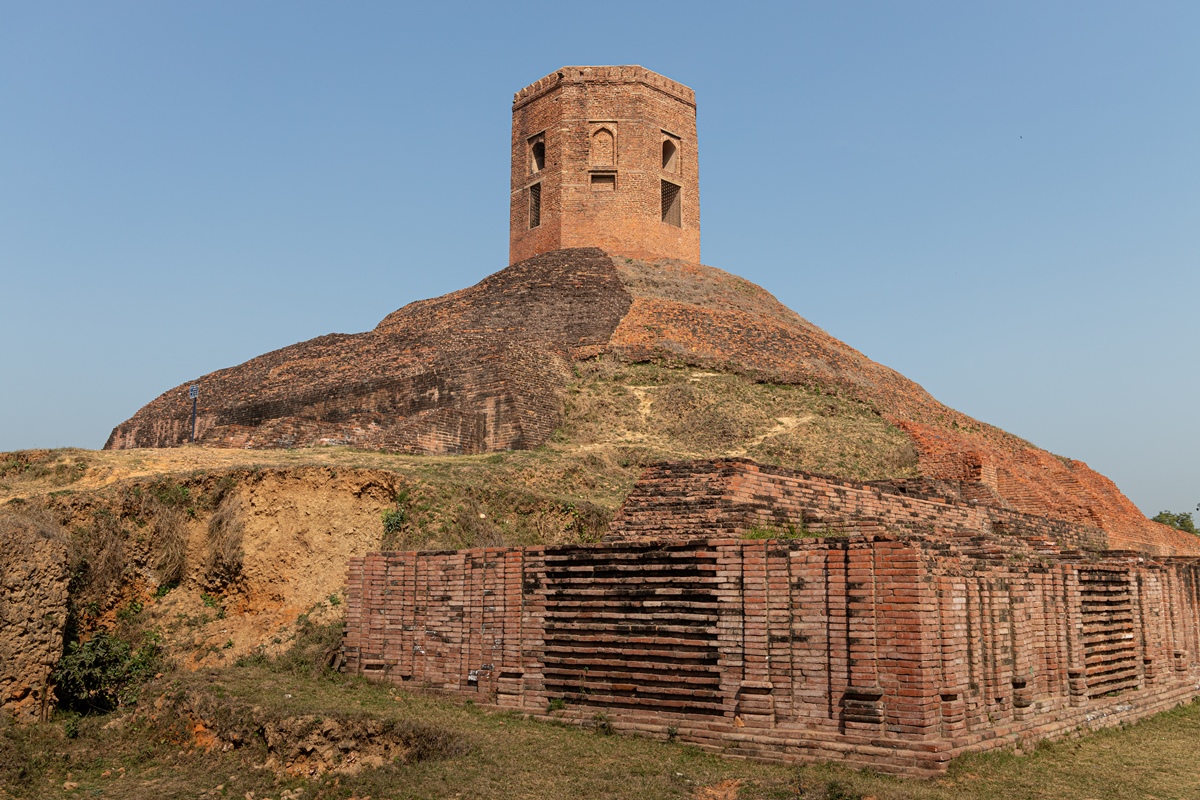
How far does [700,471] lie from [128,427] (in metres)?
25.0

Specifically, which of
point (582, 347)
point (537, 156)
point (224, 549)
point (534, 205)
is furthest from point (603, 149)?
point (224, 549)

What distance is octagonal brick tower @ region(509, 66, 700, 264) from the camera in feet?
102

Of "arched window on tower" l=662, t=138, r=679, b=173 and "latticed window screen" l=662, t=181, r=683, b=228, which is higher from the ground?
"arched window on tower" l=662, t=138, r=679, b=173

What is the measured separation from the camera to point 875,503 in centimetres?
1063

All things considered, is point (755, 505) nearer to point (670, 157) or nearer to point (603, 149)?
point (603, 149)

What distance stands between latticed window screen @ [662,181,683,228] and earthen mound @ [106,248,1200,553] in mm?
2441

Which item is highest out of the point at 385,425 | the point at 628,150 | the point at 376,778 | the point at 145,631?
the point at 628,150

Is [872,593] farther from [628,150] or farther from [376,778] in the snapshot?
[628,150]

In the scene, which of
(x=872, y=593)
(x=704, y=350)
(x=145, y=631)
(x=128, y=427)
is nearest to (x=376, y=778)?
(x=872, y=593)

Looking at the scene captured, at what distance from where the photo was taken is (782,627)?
310 inches

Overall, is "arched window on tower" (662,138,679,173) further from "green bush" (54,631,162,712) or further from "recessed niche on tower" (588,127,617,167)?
"green bush" (54,631,162,712)

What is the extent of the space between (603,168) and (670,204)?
8.79ft

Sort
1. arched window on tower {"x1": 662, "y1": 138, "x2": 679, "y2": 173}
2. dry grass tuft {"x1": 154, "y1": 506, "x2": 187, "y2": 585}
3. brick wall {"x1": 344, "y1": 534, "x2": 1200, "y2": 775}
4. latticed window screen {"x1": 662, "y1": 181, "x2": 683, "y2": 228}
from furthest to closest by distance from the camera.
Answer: arched window on tower {"x1": 662, "y1": 138, "x2": 679, "y2": 173} < latticed window screen {"x1": 662, "y1": 181, "x2": 683, "y2": 228} < dry grass tuft {"x1": 154, "y1": 506, "x2": 187, "y2": 585} < brick wall {"x1": 344, "y1": 534, "x2": 1200, "y2": 775}

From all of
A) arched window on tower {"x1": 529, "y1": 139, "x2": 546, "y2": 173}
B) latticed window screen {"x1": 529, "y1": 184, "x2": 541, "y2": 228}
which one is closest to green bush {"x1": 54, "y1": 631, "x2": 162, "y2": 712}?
latticed window screen {"x1": 529, "y1": 184, "x2": 541, "y2": 228}
